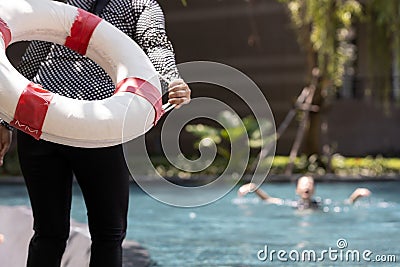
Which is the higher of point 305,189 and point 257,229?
point 257,229

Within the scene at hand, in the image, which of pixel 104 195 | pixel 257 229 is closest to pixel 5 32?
pixel 104 195

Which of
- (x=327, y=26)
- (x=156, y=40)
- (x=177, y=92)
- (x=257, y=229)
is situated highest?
(x=156, y=40)

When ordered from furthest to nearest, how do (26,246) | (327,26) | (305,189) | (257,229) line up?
(327,26), (305,189), (257,229), (26,246)

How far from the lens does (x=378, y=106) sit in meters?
13.6

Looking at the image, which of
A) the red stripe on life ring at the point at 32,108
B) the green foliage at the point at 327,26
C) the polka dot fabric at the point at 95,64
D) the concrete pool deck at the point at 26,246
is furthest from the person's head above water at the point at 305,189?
the red stripe on life ring at the point at 32,108

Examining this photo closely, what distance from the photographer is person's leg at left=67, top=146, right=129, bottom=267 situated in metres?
2.21

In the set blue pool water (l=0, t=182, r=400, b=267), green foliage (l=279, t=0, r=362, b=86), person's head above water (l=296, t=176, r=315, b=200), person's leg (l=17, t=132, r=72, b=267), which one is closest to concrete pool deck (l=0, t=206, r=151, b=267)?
blue pool water (l=0, t=182, r=400, b=267)

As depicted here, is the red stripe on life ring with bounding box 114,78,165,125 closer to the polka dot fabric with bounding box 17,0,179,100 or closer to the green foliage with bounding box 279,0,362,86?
the polka dot fabric with bounding box 17,0,179,100

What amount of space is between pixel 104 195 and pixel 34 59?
1.60 feet

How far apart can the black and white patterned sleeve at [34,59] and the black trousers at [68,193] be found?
209mm

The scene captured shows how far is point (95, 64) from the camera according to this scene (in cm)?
232

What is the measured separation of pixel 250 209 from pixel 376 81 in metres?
4.77

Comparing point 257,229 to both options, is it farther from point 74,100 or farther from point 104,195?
point 74,100

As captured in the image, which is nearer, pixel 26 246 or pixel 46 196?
pixel 46 196
